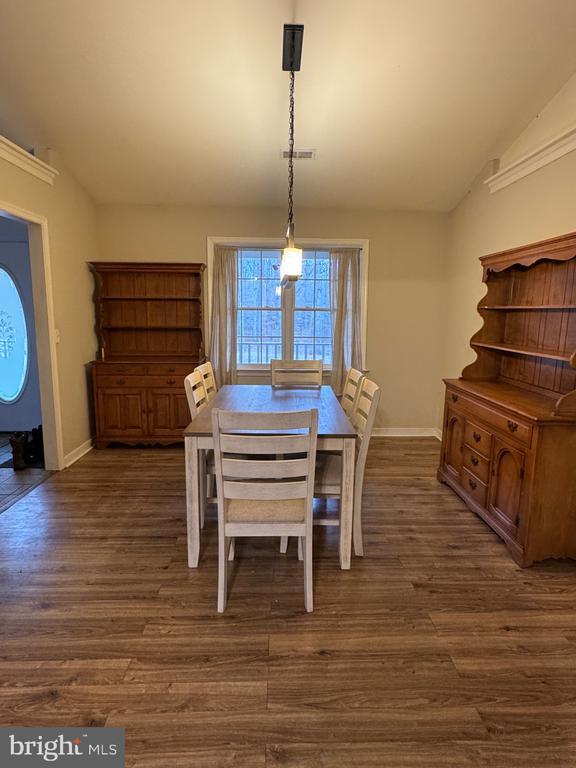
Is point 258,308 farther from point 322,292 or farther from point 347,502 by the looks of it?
point 347,502

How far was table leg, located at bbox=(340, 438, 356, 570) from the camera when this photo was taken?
222 centimetres

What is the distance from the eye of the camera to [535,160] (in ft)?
10.3

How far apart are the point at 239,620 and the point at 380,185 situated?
397cm

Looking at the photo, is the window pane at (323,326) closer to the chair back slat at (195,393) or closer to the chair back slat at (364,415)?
the chair back slat at (195,393)

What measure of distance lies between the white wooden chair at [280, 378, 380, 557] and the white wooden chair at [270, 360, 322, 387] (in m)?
1.16

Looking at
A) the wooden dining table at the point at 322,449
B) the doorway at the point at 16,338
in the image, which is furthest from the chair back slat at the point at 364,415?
the doorway at the point at 16,338

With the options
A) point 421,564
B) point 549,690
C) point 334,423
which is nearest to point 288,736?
point 549,690

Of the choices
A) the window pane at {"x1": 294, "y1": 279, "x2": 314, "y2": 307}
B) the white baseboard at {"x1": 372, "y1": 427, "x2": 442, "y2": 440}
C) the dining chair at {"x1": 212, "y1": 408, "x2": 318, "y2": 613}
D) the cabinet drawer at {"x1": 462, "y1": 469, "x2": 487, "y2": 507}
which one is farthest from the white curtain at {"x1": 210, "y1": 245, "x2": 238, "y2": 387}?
the dining chair at {"x1": 212, "y1": 408, "x2": 318, "y2": 613}

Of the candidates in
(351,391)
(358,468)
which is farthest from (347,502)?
(351,391)

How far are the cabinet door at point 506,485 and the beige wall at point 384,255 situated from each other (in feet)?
7.25

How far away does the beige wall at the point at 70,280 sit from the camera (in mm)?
3616

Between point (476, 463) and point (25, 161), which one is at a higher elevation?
point (25, 161)

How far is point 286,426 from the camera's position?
6.11 feet

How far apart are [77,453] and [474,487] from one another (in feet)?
11.7
